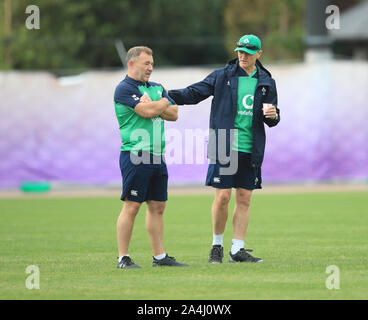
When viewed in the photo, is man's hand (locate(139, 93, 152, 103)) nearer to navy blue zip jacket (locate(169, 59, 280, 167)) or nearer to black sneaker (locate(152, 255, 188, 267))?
navy blue zip jacket (locate(169, 59, 280, 167))

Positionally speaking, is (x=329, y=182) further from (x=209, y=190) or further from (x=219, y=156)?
(x=219, y=156)

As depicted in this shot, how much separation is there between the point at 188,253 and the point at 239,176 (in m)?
1.31

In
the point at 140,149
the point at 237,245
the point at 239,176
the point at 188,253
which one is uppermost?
the point at 140,149

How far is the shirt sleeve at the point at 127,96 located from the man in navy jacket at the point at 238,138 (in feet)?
3.25

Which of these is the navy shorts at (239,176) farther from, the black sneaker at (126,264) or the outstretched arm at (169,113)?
the black sneaker at (126,264)

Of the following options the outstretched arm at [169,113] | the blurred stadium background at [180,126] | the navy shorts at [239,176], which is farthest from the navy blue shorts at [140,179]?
the blurred stadium background at [180,126]

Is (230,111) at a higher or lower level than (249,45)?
lower

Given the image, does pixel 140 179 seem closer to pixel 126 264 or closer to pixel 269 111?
pixel 126 264

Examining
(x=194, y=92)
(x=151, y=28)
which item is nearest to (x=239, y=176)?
(x=194, y=92)

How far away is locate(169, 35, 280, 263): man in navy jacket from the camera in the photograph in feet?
31.7

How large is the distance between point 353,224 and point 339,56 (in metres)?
34.8

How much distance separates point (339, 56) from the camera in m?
47.5

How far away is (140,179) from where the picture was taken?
9.12 m
